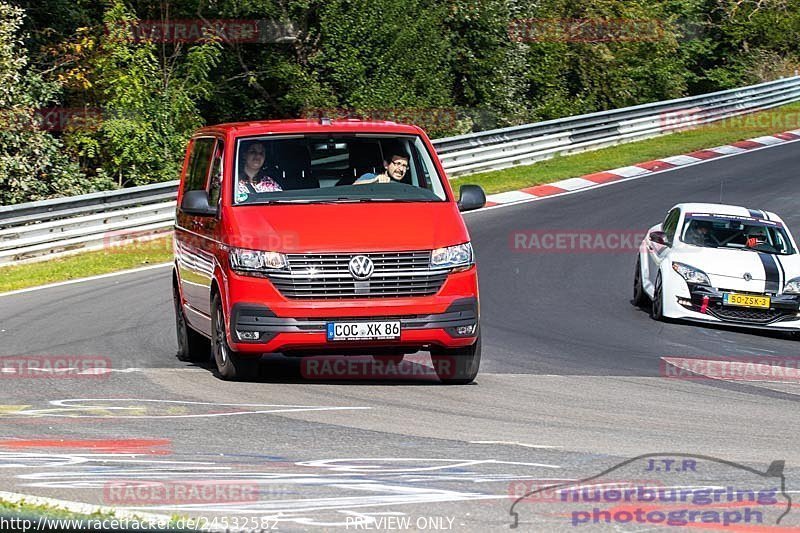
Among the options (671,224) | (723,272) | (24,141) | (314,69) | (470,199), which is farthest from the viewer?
(314,69)

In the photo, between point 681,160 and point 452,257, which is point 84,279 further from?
point 681,160

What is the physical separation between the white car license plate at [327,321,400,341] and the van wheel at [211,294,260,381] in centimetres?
82

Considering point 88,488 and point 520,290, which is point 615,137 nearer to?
point 520,290

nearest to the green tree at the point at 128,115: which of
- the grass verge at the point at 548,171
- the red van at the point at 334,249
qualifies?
the grass verge at the point at 548,171

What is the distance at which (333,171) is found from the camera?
1067 cm

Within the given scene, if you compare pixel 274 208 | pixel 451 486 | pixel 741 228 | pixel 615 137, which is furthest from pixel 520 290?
pixel 615 137

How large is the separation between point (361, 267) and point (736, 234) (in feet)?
27.8

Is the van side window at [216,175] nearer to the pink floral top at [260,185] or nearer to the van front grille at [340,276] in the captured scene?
the pink floral top at [260,185]

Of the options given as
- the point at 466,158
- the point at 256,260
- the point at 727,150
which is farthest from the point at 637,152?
the point at 256,260

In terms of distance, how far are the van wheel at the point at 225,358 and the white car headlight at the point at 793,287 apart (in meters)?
7.74

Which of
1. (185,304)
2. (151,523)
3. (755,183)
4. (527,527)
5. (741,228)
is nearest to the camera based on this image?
(151,523)

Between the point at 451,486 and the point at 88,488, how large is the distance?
67.7 inches

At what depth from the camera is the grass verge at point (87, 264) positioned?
19.3 m

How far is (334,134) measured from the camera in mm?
10922
